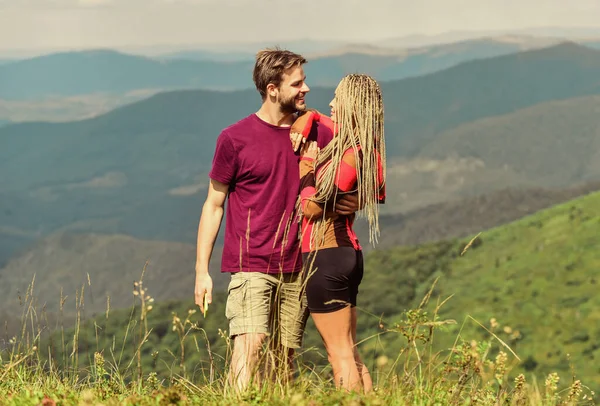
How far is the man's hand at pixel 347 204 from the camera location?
5633mm

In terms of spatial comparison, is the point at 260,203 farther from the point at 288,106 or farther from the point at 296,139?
the point at 288,106

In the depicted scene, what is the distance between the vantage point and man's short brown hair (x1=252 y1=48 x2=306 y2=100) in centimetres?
584

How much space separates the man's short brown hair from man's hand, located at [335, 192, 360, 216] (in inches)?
29.0

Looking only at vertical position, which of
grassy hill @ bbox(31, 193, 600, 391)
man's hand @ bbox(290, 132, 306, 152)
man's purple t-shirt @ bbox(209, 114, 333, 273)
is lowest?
grassy hill @ bbox(31, 193, 600, 391)

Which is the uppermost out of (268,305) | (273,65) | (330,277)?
(273,65)

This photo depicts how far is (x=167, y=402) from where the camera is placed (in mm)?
4848

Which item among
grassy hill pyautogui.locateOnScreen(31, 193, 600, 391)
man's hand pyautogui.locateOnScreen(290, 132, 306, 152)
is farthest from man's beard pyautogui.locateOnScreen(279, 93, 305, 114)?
grassy hill pyautogui.locateOnScreen(31, 193, 600, 391)

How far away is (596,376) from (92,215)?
132136 mm

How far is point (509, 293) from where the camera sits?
1334 inches

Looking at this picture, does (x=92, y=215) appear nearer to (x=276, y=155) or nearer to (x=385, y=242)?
(x=385, y=242)

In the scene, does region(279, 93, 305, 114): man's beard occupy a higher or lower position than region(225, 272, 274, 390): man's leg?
higher

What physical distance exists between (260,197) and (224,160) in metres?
0.28

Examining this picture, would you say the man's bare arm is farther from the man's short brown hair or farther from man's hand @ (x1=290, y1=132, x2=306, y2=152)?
the man's short brown hair

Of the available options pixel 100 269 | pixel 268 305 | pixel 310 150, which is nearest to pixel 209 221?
pixel 268 305
